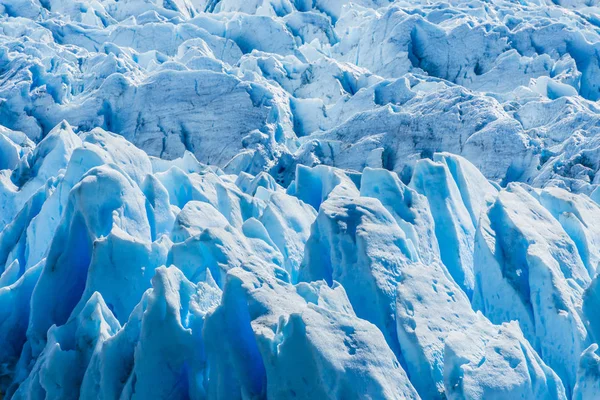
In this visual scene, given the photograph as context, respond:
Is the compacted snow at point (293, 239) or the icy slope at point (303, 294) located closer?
the icy slope at point (303, 294)

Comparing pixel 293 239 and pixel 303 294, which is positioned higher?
pixel 303 294

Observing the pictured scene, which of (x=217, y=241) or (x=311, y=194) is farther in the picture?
(x=311, y=194)

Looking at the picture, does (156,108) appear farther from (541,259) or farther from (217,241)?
(541,259)

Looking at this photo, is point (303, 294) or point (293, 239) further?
point (293, 239)

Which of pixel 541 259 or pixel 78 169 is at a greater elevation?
pixel 541 259

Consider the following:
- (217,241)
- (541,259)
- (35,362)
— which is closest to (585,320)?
(541,259)

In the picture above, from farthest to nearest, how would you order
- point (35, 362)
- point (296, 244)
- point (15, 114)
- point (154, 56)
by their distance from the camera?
point (154, 56) < point (15, 114) < point (296, 244) < point (35, 362)

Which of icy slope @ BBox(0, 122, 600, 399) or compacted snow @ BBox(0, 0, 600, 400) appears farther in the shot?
compacted snow @ BBox(0, 0, 600, 400)

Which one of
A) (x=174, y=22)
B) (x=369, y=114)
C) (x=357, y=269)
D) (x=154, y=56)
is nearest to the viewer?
(x=357, y=269)
